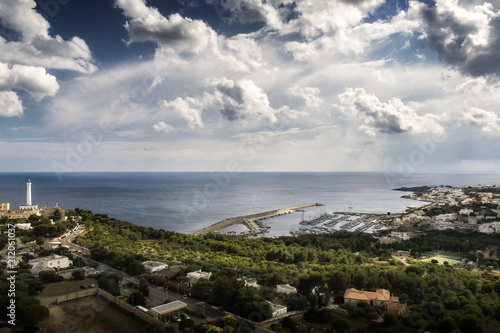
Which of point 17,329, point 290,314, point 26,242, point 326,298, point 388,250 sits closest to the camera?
point 17,329

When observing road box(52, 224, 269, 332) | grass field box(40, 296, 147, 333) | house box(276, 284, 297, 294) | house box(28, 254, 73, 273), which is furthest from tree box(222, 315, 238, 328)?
A: house box(28, 254, 73, 273)

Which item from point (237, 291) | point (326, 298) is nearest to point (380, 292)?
point (326, 298)

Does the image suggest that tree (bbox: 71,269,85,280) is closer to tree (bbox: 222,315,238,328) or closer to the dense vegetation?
the dense vegetation

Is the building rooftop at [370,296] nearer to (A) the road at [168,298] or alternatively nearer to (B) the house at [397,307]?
(B) the house at [397,307]

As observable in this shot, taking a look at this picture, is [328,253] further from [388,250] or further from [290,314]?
[290,314]

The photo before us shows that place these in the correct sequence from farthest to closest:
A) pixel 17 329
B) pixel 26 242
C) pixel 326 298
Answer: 1. pixel 26 242
2. pixel 326 298
3. pixel 17 329

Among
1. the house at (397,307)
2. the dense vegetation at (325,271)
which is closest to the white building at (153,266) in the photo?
the dense vegetation at (325,271)
